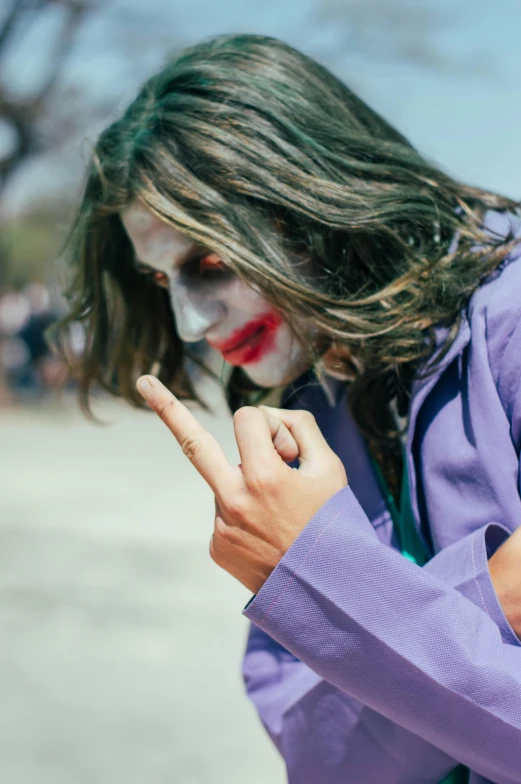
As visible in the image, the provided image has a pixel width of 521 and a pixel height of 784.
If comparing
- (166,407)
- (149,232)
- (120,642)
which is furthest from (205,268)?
(120,642)

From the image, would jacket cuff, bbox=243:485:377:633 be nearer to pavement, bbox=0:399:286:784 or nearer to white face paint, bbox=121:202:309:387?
white face paint, bbox=121:202:309:387

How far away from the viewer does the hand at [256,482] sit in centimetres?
105

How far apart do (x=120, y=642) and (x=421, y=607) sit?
320 centimetres

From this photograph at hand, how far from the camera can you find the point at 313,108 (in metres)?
1.54

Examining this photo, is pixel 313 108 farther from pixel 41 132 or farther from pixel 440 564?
pixel 41 132

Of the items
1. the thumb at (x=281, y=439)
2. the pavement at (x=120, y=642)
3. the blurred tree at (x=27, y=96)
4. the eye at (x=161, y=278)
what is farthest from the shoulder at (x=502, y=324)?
the blurred tree at (x=27, y=96)

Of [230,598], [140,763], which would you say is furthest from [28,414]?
Answer: [140,763]

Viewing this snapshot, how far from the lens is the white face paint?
5.06 feet

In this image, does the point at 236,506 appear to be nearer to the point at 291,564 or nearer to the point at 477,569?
the point at 291,564

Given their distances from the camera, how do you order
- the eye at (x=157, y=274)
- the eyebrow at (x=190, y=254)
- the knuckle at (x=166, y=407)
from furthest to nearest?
1. the eye at (x=157, y=274)
2. the eyebrow at (x=190, y=254)
3. the knuckle at (x=166, y=407)

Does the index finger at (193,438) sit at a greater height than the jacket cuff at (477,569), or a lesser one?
greater

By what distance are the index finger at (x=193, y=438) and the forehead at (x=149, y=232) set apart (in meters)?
0.48

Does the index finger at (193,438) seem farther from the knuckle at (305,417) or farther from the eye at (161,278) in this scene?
the eye at (161,278)

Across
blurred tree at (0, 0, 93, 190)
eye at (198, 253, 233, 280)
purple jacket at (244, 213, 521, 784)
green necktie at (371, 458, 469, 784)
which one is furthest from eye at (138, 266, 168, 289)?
blurred tree at (0, 0, 93, 190)
